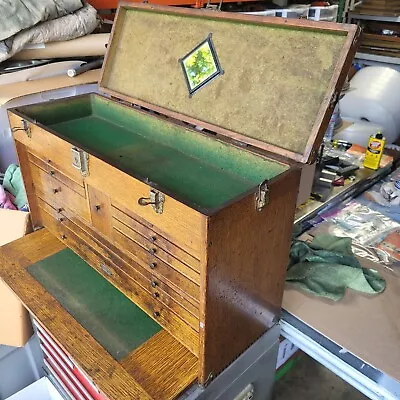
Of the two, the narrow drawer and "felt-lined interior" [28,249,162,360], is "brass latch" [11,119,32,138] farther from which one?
"felt-lined interior" [28,249,162,360]

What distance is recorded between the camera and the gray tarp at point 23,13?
132 cm

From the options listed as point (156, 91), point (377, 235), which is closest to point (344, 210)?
point (377, 235)

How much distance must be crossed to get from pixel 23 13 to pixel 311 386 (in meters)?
1.75

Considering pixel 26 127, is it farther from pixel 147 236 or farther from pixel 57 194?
pixel 147 236

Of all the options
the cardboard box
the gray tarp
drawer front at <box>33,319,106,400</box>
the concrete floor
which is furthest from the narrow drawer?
the concrete floor

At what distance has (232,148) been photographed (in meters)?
0.88

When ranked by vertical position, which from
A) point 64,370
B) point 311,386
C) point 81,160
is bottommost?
point 311,386

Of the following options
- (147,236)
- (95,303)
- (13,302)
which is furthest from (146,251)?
(13,302)

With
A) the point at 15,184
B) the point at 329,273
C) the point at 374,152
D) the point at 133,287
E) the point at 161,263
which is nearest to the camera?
the point at 161,263

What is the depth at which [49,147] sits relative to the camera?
96 cm

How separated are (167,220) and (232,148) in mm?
268

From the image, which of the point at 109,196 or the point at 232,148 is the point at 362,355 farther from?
the point at 109,196

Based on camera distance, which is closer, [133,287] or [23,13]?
[133,287]

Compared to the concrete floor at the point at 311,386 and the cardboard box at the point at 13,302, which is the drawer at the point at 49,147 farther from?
the concrete floor at the point at 311,386
